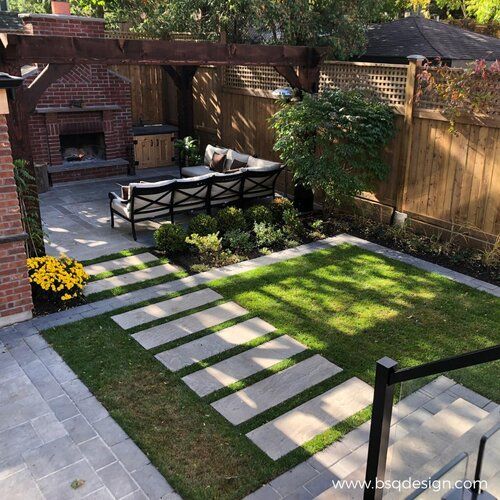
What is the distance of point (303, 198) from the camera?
9883 mm

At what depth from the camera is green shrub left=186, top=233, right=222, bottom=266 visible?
782 cm

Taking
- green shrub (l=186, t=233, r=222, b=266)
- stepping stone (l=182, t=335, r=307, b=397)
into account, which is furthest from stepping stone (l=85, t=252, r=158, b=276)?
stepping stone (l=182, t=335, r=307, b=397)

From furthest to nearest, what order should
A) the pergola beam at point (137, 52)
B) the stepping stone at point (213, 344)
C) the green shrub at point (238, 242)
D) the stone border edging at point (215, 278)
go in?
the green shrub at point (238, 242)
the pergola beam at point (137, 52)
the stone border edging at point (215, 278)
the stepping stone at point (213, 344)

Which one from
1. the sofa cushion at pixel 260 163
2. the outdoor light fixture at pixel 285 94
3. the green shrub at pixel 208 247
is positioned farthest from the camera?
the sofa cushion at pixel 260 163

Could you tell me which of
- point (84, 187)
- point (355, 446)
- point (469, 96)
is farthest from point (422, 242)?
point (84, 187)

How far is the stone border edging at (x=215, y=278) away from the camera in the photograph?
20.0 feet

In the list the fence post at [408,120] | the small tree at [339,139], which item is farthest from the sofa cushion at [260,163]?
the fence post at [408,120]

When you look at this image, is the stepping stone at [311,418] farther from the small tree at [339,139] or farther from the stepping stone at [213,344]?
the small tree at [339,139]

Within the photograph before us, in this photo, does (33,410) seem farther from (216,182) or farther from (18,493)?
(216,182)

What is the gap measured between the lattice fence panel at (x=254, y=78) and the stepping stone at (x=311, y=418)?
733 centimetres

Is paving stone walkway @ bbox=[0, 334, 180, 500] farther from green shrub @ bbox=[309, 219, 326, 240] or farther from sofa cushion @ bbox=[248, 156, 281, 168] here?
sofa cushion @ bbox=[248, 156, 281, 168]

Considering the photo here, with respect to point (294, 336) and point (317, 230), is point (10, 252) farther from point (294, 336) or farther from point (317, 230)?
point (317, 230)

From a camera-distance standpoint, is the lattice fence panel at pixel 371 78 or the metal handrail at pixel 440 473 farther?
A: the lattice fence panel at pixel 371 78

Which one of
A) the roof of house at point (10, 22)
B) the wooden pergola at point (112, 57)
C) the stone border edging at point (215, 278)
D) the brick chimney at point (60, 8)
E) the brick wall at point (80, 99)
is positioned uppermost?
the brick chimney at point (60, 8)
